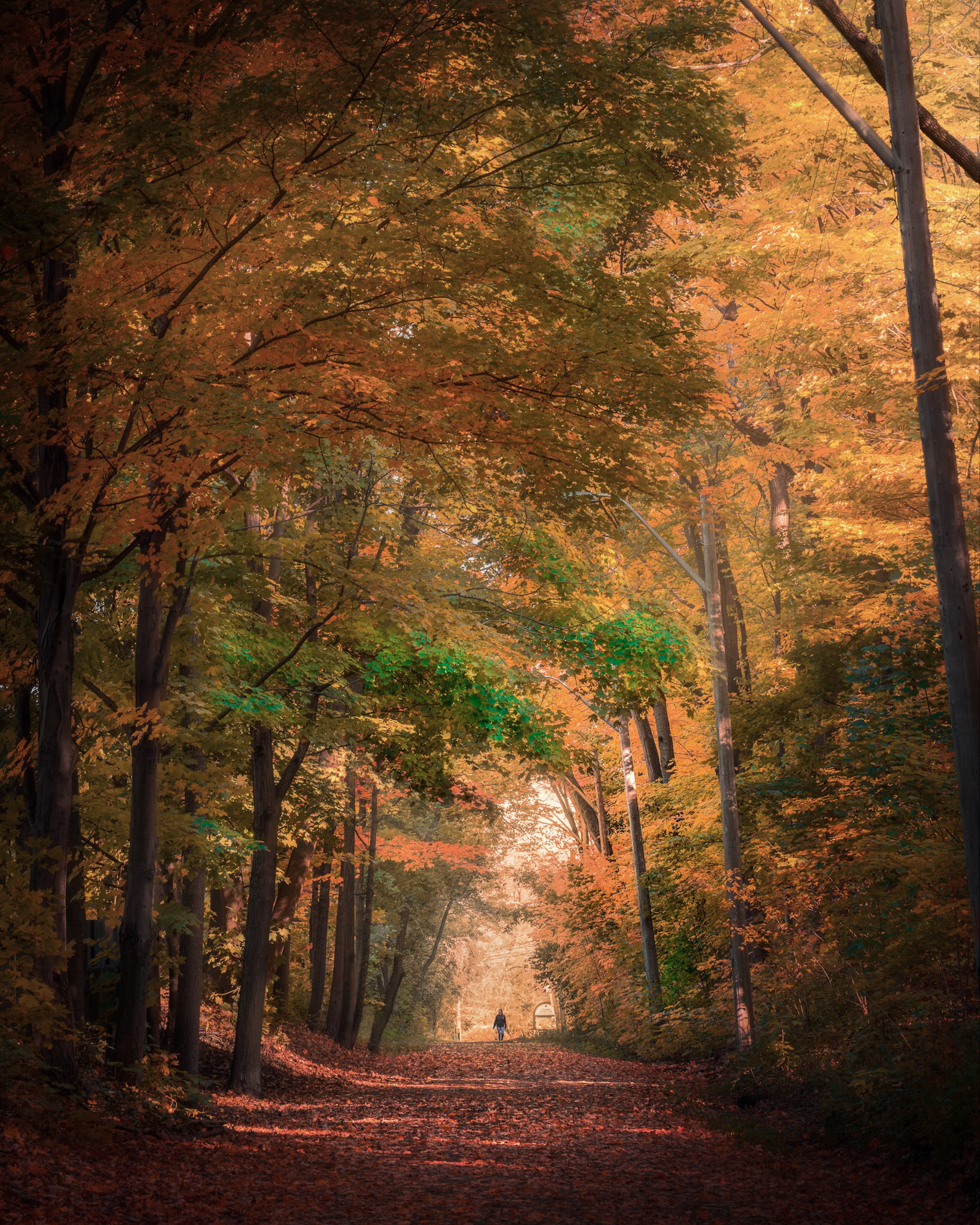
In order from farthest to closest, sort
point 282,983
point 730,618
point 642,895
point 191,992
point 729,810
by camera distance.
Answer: point 642,895, point 282,983, point 730,618, point 729,810, point 191,992

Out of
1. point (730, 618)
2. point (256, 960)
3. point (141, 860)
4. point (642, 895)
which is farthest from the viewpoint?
point (642, 895)

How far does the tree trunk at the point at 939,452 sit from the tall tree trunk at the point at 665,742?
15.2 m

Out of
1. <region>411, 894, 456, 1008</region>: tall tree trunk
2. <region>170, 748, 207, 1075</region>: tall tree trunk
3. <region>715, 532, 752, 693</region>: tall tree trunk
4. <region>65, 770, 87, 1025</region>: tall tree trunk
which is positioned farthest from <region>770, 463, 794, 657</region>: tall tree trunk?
<region>411, 894, 456, 1008</region>: tall tree trunk

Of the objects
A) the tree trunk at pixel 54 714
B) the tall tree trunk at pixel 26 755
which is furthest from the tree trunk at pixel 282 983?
the tree trunk at pixel 54 714

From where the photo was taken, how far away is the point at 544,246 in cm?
878

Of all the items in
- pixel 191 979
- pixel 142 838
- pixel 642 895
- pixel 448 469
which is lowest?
pixel 191 979

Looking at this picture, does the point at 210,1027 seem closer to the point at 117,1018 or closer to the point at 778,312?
the point at 117,1018

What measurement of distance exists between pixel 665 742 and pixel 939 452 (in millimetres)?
16405

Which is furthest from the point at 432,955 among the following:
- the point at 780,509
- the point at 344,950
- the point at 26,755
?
the point at 26,755

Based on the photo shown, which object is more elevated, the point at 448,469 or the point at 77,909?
the point at 448,469

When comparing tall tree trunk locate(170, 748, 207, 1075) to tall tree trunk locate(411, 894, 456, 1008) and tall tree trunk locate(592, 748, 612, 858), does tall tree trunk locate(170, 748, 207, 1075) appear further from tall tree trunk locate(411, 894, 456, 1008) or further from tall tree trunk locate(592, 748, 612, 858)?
tall tree trunk locate(411, 894, 456, 1008)

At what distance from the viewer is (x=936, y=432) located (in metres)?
8.47

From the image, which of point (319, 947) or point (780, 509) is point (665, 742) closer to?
point (780, 509)

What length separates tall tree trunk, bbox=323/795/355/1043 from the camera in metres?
23.0
